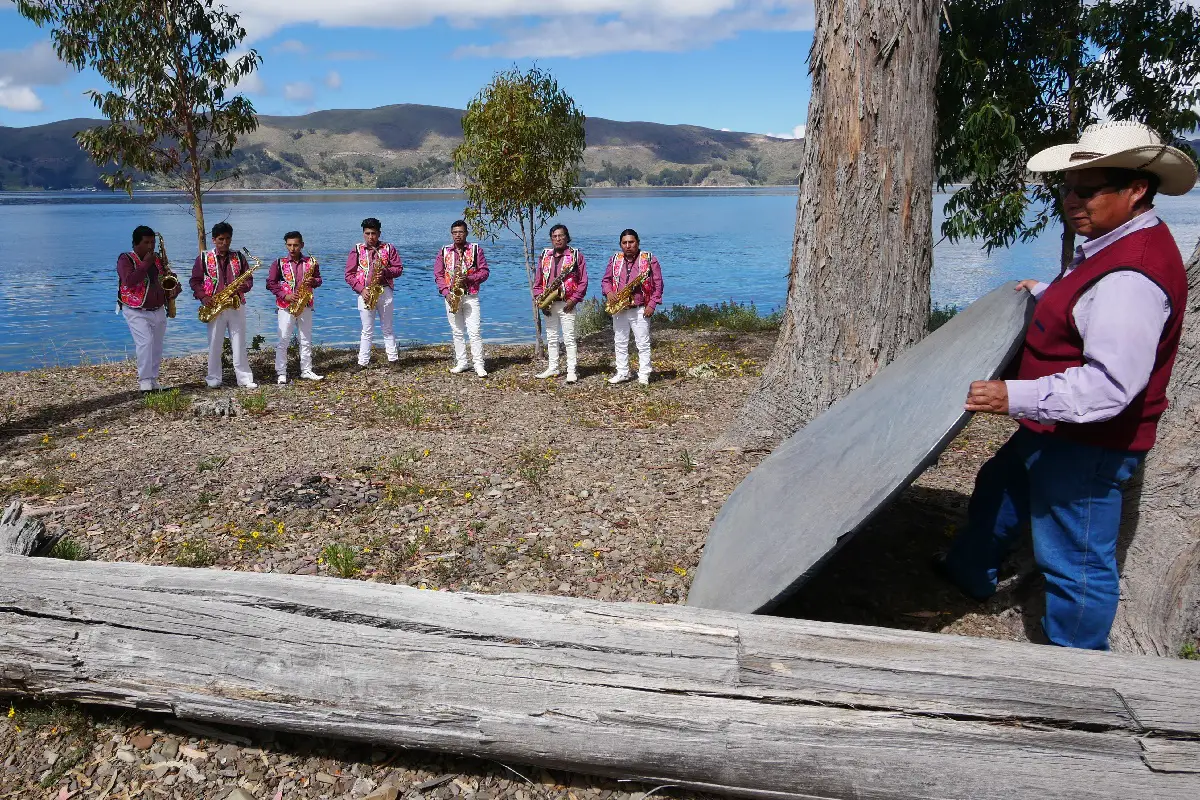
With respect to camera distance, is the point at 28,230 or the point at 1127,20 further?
the point at 28,230

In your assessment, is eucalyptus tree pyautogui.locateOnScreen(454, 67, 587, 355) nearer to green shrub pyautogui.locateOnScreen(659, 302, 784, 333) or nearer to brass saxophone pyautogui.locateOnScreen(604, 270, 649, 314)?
brass saxophone pyautogui.locateOnScreen(604, 270, 649, 314)

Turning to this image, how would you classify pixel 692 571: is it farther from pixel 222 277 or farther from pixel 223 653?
pixel 222 277

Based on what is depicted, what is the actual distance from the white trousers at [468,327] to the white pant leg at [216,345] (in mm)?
2941

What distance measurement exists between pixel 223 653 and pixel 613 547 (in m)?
2.37

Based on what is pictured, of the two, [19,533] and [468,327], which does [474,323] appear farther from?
[19,533]

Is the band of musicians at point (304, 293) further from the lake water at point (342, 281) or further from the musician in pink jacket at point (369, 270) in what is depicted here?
the lake water at point (342, 281)

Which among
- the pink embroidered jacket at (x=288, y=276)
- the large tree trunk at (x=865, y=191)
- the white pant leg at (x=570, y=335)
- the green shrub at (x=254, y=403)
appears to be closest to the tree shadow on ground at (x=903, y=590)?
the large tree trunk at (x=865, y=191)

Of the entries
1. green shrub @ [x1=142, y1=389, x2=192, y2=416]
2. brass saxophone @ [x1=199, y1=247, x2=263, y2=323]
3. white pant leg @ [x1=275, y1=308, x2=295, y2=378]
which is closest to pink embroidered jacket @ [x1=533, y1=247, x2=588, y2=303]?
white pant leg @ [x1=275, y1=308, x2=295, y2=378]

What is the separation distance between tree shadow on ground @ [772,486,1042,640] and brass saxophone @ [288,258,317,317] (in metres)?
8.89

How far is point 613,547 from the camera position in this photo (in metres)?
4.96

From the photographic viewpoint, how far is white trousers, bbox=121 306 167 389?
10.1m

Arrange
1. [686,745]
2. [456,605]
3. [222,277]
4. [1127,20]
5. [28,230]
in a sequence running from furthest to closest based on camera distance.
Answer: [28,230] < [1127,20] < [222,277] < [456,605] < [686,745]

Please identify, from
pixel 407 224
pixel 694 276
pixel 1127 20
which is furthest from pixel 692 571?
pixel 407 224

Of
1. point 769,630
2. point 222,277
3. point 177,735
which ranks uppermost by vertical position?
point 222,277
